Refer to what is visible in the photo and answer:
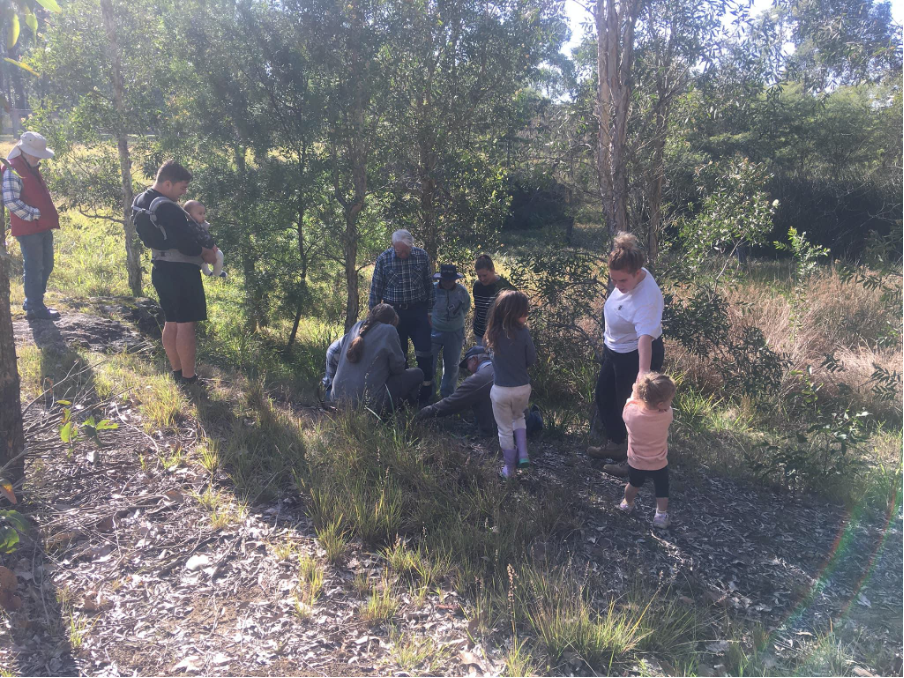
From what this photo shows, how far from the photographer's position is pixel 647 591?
3.17m

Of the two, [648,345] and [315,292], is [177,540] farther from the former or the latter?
[315,292]

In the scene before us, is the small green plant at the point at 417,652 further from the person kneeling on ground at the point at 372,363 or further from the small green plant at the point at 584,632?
the person kneeling on ground at the point at 372,363

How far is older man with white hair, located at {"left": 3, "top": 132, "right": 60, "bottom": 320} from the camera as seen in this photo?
609 centimetres

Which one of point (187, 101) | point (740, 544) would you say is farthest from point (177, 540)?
point (187, 101)

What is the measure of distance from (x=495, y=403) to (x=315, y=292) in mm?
3784

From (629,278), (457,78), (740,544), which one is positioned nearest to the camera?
(740,544)

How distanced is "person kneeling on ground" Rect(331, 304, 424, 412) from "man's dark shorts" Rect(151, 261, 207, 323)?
52.4 inches

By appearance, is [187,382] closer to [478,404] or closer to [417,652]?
[478,404]

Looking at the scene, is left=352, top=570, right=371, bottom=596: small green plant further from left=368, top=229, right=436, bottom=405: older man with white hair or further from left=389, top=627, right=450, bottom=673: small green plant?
left=368, top=229, right=436, bottom=405: older man with white hair

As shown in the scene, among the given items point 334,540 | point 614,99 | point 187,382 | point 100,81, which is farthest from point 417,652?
point 100,81

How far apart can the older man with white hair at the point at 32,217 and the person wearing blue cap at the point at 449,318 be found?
4162mm

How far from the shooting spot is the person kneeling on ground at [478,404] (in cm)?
490

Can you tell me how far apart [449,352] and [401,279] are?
35.0 inches

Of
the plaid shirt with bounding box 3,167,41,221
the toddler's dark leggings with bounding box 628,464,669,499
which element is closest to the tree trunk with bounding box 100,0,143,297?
the plaid shirt with bounding box 3,167,41,221
